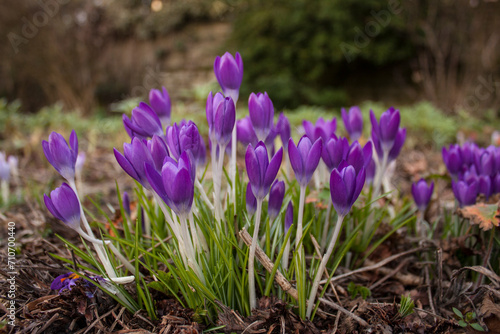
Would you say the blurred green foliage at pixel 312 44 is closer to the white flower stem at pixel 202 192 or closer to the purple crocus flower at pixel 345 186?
the white flower stem at pixel 202 192

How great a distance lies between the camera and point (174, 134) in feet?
3.11

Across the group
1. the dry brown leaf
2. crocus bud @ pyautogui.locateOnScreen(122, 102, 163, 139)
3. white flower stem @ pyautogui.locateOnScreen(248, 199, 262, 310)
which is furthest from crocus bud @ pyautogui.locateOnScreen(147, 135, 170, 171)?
the dry brown leaf

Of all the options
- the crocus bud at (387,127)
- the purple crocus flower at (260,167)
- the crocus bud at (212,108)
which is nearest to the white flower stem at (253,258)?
the purple crocus flower at (260,167)

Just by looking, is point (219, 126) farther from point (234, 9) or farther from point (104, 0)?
point (104, 0)

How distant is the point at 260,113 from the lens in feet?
3.64

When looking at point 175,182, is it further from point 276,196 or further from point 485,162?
point 485,162

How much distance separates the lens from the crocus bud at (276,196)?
1064 millimetres

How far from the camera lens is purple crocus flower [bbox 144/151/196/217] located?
828 mm

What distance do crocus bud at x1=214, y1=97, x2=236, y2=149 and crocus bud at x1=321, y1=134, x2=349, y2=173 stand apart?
11.7 inches

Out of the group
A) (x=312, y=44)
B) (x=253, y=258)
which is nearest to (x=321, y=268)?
(x=253, y=258)

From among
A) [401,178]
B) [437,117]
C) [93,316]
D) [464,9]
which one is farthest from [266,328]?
[464,9]

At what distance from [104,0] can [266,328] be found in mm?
15577

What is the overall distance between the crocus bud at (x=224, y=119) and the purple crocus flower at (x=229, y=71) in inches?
5.4

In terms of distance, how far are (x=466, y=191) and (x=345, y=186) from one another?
691mm
